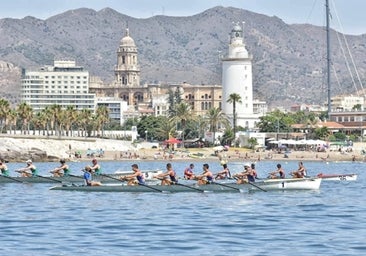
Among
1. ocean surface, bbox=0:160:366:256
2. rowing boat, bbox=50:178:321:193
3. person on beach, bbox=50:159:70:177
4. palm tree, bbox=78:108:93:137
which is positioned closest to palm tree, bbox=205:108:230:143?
palm tree, bbox=78:108:93:137

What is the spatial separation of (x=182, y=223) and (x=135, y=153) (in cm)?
10913

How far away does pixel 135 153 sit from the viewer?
503 feet

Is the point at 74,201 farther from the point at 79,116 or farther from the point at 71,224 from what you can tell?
the point at 79,116

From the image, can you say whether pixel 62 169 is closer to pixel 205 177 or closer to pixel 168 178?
pixel 168 178

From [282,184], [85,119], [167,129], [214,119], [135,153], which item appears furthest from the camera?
[167,129]

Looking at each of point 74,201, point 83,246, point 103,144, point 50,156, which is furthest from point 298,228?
point 103,144

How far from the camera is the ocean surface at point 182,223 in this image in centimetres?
3700

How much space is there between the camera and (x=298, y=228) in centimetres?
4291

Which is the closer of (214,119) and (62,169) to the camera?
(62,169)

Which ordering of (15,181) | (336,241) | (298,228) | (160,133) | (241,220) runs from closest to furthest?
(336,241)
(298,228)
(241,220)
(15,181)
(160,133)

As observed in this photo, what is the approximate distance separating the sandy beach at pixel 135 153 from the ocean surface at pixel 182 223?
8341 centimetres

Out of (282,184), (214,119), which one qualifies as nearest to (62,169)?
(282,184)

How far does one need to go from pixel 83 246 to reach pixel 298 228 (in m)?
9.61

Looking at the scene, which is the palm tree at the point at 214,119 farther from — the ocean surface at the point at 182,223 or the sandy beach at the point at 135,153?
the ocean surface at the point at 182,223
